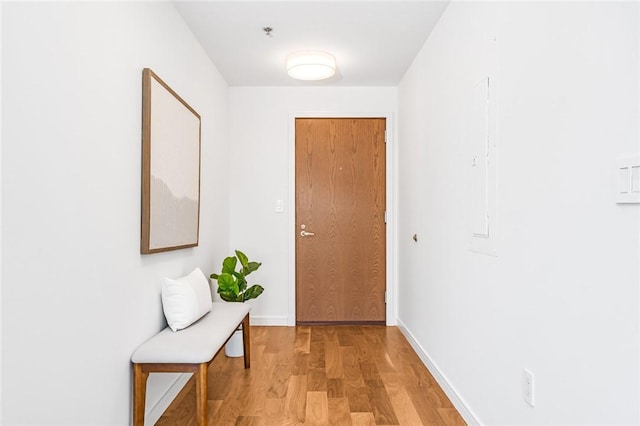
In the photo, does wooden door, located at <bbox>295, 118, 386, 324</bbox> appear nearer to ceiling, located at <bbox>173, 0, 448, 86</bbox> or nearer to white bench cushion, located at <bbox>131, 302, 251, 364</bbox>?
ceiling, located at <bbox>173, 0, 448, 86</bbox>

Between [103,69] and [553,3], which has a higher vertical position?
[553,3]

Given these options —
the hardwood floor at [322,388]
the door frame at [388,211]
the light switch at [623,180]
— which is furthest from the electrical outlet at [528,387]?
the door frame at [388,211]

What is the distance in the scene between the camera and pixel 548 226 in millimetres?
1490

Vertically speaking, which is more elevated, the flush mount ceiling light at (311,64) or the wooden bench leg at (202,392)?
the flush mount ceiling light at (311,64)

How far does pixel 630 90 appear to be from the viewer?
3.67ft

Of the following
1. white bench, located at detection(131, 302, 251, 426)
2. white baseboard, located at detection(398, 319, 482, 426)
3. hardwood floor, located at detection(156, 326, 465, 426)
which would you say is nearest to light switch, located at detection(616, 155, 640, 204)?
white baseboard, located at detection(398, 319, 482, 426)

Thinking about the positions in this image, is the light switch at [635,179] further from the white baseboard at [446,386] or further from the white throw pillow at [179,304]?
the white throw pillow at [179,304]

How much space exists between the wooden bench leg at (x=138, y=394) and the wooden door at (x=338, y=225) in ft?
7.93

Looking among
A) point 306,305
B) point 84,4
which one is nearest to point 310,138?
point 306,305

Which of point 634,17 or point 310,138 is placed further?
point 310,138

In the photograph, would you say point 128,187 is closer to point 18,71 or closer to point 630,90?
point 18,71

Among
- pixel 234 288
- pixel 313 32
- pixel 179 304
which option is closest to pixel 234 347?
pixel 234 288

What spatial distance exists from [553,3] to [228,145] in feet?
10.7

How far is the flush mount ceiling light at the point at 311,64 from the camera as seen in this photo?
330 cm
